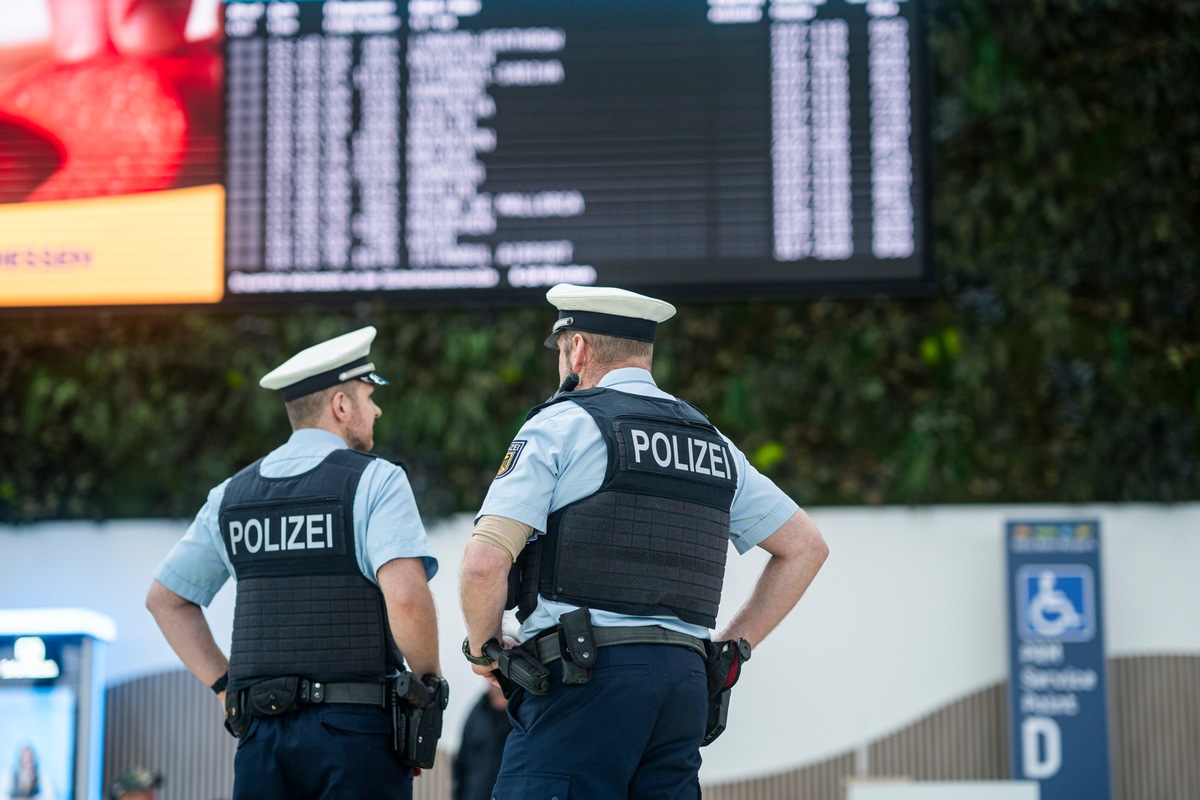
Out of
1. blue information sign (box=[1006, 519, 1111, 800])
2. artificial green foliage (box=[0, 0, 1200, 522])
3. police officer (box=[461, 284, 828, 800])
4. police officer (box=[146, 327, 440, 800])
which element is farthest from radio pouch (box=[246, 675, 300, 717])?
blue information sign (box=[1006, 519, 1111, 800])

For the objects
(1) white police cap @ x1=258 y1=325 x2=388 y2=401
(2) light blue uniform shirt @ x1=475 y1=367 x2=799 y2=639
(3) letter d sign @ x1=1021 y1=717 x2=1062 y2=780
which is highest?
(1) white police cap @ x1=258 y1=325 x2=388 y2=401

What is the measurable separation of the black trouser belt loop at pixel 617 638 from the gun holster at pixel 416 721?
0.43 meters

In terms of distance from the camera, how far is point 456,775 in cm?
443

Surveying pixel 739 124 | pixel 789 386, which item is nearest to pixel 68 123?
pixel 739 124

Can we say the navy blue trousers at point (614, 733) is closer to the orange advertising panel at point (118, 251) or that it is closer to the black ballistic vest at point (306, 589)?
the black ballistic vest at point (306, 589)

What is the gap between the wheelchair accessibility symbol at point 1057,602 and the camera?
15.0 feet

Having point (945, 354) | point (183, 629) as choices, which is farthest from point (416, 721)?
point (945, 354)

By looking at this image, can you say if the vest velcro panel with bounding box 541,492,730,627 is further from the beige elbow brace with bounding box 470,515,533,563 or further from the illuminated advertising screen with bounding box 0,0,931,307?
the illuminated advertising screen with bounding box 0,0,931,307

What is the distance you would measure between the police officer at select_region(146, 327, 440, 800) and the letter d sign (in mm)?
2748

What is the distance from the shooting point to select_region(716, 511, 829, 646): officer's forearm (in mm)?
2418

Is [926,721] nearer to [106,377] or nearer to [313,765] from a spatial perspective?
[313,765]

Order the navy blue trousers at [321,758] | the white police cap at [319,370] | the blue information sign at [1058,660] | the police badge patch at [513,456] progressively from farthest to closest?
the blue information sign at [1058,660], the white police cap at [319,370], the navy blue trousers at [321,758], the police badge patch at [513,456]

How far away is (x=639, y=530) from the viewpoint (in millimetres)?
2127

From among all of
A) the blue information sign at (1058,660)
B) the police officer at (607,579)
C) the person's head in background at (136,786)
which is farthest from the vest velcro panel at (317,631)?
the blue information sign at (1058,660)
